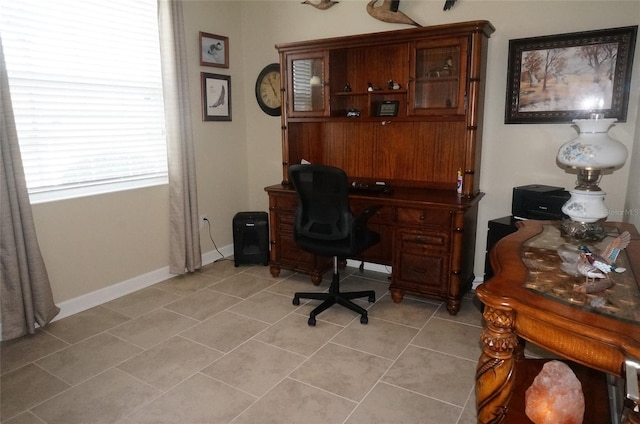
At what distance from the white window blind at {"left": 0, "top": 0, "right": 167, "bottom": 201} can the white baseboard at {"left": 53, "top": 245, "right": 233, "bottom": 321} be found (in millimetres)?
770

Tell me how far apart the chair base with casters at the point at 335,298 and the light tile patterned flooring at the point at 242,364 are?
61 mm

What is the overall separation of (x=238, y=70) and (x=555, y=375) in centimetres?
388

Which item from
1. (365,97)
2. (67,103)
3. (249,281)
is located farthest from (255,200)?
(67,103)

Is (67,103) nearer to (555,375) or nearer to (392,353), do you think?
(392,353)

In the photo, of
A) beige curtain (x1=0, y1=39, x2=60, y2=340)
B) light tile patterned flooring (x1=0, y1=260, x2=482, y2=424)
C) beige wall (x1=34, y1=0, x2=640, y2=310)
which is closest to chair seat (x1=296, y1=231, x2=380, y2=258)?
light tile patterned flooring (x1=0, y1=260, x2=482, y2=424)

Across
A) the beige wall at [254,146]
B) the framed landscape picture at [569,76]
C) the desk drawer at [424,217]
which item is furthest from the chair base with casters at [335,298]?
the framed landscape picture at [569,76]

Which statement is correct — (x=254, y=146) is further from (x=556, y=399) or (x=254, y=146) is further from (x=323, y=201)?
(x=556, y=399)

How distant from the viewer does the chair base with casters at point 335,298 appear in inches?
114

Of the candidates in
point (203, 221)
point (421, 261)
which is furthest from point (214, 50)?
point (421, 261)

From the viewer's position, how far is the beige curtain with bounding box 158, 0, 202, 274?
3.44 m

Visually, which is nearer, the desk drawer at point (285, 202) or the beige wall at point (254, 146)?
the beige wall at point (254, 146)

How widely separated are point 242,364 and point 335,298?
2.91 feet

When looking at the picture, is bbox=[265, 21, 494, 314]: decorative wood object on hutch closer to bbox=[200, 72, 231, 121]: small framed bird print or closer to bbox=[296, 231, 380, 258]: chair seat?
bbox=[296, 231, 380, 258]: chair seat

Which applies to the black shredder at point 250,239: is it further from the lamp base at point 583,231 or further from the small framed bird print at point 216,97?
the lamp base at point 583,231
